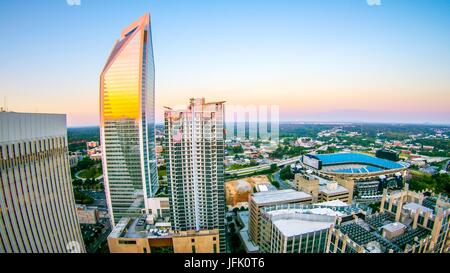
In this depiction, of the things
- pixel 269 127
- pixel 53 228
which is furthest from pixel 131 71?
pixel 269 127

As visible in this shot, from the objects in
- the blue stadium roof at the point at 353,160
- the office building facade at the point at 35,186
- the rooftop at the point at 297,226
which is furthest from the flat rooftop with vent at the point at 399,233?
the blue stadium roof at the point at 353,160

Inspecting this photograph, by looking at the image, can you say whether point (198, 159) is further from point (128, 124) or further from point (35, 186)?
point (128, 124)

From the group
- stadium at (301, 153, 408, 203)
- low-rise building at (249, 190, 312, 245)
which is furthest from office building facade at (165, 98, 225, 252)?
stadium at (301, 153, 408, 203)

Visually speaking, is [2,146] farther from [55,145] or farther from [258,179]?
[258,179]

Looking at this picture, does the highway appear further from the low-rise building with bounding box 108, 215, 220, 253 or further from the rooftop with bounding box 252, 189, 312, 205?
the low-rise building with bounding box 108, 215, 220, 253

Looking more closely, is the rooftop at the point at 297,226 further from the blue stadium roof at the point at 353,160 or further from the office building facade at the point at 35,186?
the blue stadium roof at the point at 353,160

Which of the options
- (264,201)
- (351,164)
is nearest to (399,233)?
(264,201)
